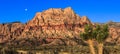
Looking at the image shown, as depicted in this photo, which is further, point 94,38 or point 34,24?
point 34,24

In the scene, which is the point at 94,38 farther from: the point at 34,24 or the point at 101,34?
the point at 34,24

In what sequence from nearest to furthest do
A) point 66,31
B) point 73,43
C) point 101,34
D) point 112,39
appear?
point 101,34 → point 73,43 → point 112,39 → point 66,31

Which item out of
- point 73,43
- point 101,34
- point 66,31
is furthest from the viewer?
point 66,31

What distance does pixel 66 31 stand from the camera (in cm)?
19200

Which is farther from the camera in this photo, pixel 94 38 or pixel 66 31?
pixel 66 31

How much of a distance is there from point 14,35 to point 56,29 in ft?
88.5

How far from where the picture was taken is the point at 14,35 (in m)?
197

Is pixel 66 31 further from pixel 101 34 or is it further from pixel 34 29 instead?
pixel 101 34

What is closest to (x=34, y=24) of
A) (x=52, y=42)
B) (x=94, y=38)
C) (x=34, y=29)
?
(x=34, y=29)

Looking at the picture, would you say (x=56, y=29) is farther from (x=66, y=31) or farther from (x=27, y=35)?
→ (x=27, y=35)

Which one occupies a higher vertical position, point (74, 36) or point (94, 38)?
point (74, 36)

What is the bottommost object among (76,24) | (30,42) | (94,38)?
(94,38)

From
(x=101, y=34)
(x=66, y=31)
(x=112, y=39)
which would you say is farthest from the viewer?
(x=66, y=31)

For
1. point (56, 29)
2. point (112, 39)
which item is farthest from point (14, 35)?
point (112, 39)
